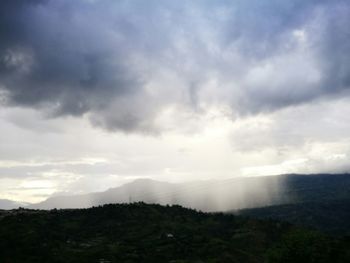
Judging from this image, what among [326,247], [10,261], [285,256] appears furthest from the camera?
[10,261]

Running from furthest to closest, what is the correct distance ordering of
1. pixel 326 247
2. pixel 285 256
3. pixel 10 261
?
pixel 10 261, pixel 326 247, pixel 285 256

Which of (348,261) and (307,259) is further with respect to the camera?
(348,261)

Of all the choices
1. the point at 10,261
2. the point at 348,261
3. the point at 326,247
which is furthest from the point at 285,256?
the point at 10,261

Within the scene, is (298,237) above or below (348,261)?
above

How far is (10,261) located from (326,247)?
131041mm

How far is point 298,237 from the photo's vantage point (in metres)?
154

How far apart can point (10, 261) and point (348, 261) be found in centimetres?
13976

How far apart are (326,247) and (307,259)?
14.7 meters

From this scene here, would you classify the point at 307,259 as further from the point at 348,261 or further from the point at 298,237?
the point at 348,261

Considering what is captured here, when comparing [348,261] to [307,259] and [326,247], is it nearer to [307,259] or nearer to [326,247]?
[326,247]

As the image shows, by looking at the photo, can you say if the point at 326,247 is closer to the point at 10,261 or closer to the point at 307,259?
the point at 307,259

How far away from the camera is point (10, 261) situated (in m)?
196

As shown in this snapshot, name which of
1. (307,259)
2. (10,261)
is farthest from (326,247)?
(10,261)

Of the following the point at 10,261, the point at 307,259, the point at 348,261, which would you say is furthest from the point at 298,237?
the point at 10,261
